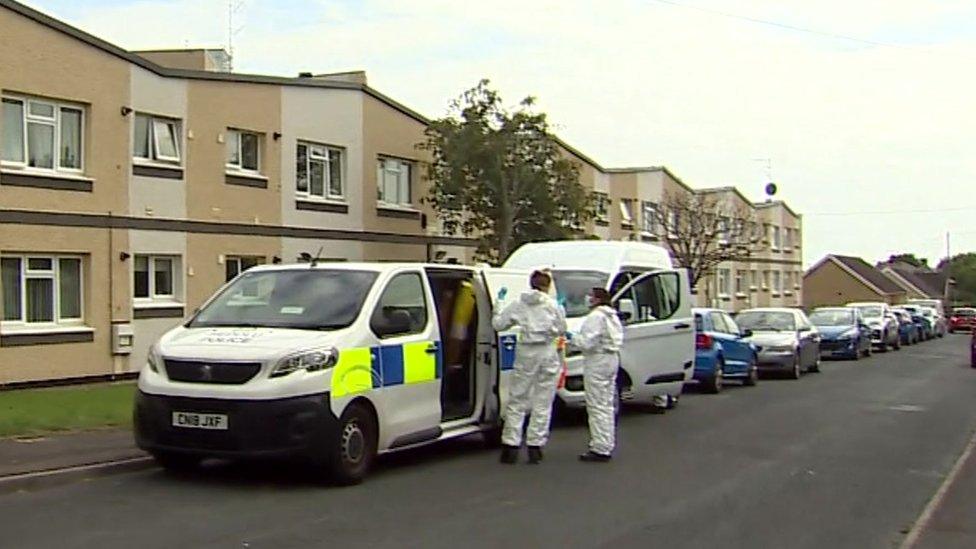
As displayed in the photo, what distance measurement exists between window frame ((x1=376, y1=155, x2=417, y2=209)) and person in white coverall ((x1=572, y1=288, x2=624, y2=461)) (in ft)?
64.8

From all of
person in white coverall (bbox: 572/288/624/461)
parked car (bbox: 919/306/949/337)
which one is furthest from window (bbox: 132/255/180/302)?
parked car (bbox: 919/306/949/337)

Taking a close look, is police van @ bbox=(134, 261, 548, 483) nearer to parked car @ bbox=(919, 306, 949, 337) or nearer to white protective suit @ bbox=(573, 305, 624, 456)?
white protective suit @ bbox=(573, 305, 624, 456)

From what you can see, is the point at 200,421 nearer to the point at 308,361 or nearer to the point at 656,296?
the point at 308,361

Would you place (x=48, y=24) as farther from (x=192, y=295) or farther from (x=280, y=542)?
(x=280, y=542)

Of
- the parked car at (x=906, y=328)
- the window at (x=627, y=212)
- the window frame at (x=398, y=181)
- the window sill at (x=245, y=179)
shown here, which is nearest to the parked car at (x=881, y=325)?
the parked car at (x=906, y=328)

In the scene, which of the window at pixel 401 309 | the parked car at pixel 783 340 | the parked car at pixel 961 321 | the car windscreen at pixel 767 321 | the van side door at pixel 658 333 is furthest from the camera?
the parked car at pixel 961 321

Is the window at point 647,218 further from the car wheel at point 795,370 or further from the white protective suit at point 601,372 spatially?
the white protective suit at point 601,372

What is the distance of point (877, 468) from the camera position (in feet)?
40.2

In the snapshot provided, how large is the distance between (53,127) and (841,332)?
72.7 ft

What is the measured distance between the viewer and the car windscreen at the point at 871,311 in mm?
42750

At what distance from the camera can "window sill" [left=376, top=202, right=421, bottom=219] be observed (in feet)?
104

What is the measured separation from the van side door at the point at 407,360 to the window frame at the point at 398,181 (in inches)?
789

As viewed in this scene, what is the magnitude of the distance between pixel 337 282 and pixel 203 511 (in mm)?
2860

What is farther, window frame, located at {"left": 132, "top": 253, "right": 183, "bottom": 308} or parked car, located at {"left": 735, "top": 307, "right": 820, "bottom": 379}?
parked car, located at {"left": 735, "top": 307, "right": 820, "bottom": 379}
